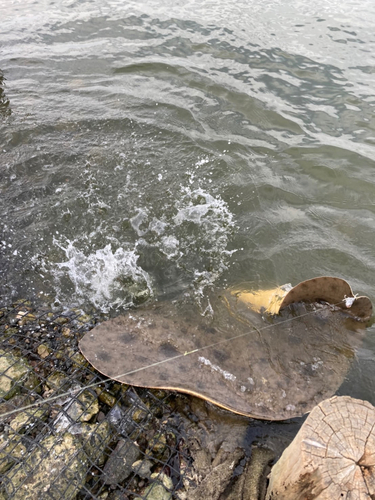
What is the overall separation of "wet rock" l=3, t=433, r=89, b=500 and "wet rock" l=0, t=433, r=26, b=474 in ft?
0.19

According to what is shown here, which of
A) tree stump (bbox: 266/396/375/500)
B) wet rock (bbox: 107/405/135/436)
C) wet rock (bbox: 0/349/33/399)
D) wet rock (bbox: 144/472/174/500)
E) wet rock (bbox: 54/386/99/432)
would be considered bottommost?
wet rock (bbox: 144/472/174/500)

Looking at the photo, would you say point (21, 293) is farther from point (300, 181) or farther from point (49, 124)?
point (300, 181)

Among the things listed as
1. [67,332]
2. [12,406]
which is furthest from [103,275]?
[12,406]

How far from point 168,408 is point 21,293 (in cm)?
241

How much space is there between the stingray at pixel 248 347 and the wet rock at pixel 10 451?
817 millimetres

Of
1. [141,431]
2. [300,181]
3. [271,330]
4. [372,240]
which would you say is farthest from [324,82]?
[141,431]

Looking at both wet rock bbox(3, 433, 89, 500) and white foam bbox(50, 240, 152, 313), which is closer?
wet rock bbox(3, 433, 89, 500)

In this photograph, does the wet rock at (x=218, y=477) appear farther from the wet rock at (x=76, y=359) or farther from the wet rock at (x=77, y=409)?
the wet rock at (x=76, y=359)

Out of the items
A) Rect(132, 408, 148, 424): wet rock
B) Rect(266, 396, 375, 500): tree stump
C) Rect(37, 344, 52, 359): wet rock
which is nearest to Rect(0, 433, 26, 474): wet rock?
Rect(37, 344, 52, 359): wet rock

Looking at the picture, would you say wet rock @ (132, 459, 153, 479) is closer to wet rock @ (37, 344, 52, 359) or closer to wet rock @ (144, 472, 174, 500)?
wet rock @ (144, 472, 174, 500)

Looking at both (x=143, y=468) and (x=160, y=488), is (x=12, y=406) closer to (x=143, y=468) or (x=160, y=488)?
(x=143, y=468)

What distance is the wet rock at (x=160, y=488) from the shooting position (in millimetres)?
2586

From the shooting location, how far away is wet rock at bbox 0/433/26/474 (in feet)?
8.55

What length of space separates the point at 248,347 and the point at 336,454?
1455mm
